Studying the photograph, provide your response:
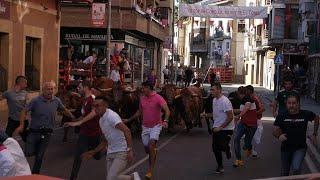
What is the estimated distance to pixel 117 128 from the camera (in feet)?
29.4

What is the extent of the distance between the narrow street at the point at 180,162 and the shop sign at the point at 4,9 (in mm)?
4756

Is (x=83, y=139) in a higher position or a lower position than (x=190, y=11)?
lower

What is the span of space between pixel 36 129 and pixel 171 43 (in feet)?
196

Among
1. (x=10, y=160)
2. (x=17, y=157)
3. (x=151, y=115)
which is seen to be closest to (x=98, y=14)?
(x=151, y=115)

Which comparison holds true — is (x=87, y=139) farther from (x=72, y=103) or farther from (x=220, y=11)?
(x=220, y=11)

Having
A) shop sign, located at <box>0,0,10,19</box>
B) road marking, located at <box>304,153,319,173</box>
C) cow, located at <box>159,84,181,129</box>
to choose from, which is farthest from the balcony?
road marking, located at <box>304,153,319,173</box>

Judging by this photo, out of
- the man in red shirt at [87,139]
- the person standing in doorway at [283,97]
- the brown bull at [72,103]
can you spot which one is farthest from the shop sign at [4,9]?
the man in red shirt at [87,139]

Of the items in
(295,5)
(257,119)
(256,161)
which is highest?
(295,5)

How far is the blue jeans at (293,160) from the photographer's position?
9.39m

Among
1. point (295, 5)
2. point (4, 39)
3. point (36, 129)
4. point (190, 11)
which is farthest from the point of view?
point (295, 5)

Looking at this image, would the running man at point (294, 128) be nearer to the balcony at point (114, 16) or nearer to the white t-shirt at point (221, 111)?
the white t-shirt at point (221, 111)

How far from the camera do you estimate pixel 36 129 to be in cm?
1051

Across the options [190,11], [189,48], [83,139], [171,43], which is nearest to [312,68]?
[190,11]

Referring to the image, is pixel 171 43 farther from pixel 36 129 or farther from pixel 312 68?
pixel 36 129
